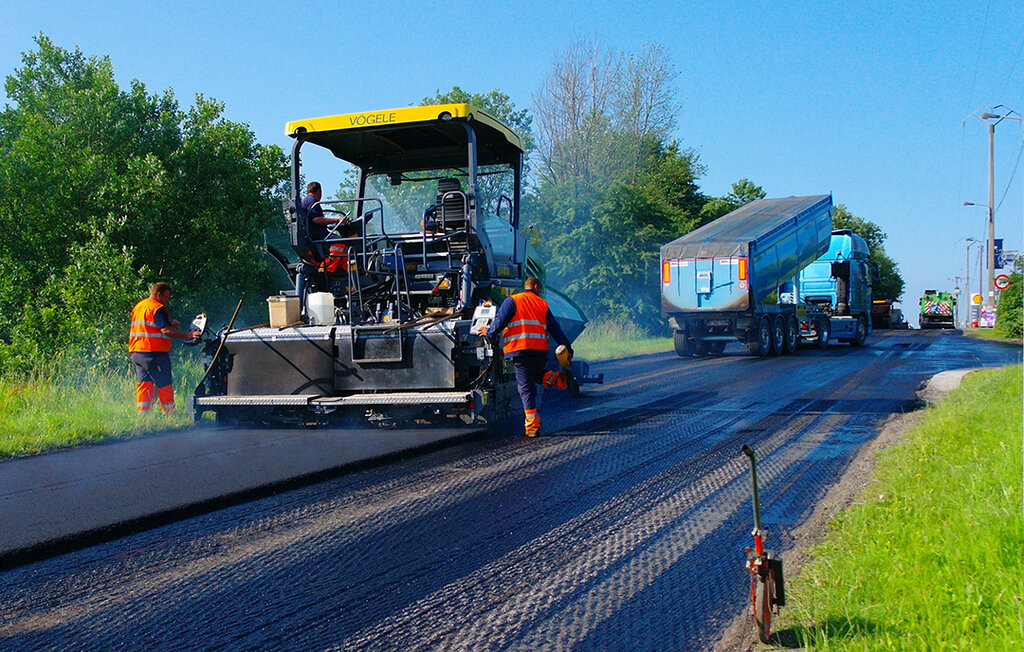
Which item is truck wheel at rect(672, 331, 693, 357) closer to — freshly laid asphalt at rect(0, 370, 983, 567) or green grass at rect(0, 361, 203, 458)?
green grass at rect(0, 361, 203, 458)

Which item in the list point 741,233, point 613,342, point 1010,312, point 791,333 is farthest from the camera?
point 1010,312

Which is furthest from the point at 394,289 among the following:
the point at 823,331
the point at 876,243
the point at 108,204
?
the point at 876,243

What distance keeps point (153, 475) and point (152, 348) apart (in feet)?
11.2

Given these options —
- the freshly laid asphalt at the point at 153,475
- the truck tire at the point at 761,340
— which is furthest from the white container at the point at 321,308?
the truck tire at the point at 761,340

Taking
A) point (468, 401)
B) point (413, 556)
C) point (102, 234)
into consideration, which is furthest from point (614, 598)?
point (102, 234)

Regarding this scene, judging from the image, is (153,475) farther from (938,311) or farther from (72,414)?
(938,311)

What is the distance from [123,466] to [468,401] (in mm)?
2652

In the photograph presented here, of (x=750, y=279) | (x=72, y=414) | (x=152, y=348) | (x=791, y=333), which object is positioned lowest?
(x=72, y=414)

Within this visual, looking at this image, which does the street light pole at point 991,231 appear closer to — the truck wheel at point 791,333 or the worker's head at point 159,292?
the truck wheel at point 791,333

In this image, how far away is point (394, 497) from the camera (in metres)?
5.27

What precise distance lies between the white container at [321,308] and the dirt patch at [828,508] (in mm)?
4718

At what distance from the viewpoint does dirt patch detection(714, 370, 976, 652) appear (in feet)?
10.1

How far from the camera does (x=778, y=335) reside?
1984 centimetres

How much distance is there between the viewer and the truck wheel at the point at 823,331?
73.4ft
